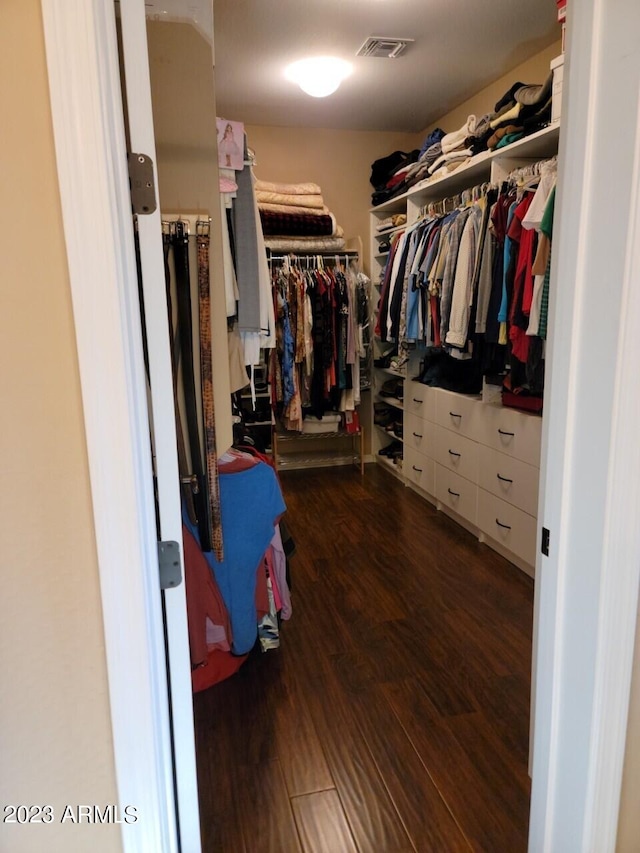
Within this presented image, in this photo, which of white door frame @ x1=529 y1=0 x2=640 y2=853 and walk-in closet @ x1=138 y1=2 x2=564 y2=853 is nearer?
white door frame @ x1=529 y1=0 x2=640 y2=853

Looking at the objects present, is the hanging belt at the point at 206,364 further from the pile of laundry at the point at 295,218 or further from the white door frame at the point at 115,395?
the pile of laundry at the point at 295,218

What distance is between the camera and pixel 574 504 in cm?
Result: 106

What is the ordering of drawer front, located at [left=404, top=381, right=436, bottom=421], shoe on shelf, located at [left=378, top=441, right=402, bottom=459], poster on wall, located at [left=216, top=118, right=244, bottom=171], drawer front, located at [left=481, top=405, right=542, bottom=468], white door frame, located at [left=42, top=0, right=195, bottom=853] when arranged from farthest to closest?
shoe on shelf, located at [left=378, top=441, right=402, bottom=459], drawer front, located at [left=404, top=381, right=436, bottom=421], drawer front, located at [left=481, top=405, right=542, bottom=468], poster on wall, located at [left=216, top=118, right=244, bottom=171], white door frame, located at [left=42, top=0, right=195, bottom=853]

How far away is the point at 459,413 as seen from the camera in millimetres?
3516

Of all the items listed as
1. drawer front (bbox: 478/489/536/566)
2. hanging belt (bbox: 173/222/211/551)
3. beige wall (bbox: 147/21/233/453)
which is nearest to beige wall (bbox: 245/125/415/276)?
drawer front (bbox: 478/489/536/566)

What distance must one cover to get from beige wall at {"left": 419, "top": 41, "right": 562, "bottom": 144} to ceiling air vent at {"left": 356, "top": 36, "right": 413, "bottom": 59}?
75 centimetres

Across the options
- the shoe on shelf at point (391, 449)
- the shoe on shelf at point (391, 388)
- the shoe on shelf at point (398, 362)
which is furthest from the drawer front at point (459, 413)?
the shoe on shelf at point (391, 449)

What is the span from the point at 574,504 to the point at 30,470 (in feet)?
3.01

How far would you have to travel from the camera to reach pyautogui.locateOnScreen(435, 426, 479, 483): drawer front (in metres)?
3.39

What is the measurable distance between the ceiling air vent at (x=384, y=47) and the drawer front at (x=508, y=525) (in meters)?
2.45

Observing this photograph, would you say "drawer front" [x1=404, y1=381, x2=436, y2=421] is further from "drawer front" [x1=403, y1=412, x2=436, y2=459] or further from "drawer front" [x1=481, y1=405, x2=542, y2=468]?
"drawer front" [x1=481, y1=405, x2=542, y2=468]

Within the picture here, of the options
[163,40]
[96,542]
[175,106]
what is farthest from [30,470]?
[163,40]

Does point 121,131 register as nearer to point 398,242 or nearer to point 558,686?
point 558,686

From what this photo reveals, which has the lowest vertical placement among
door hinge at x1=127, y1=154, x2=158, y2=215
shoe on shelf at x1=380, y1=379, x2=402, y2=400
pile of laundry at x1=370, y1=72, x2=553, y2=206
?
shoe on shelf at x1=380, y1=379, x2=402, y2=400
